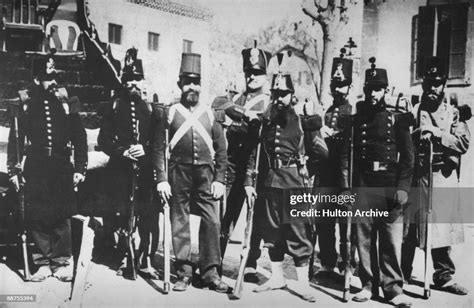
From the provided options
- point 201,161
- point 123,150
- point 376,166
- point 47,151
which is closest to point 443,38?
point 376,166

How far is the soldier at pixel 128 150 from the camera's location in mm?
4902

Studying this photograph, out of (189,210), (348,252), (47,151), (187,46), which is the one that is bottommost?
(348,252)

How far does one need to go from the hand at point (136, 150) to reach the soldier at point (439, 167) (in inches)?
102

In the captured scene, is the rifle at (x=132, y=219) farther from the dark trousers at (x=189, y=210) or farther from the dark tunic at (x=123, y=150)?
the dark trousers at (x=189, y=210)

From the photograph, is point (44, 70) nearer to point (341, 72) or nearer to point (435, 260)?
point (341, 72)

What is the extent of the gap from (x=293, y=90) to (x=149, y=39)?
1428 mm

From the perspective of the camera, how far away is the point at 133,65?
16.2 ft

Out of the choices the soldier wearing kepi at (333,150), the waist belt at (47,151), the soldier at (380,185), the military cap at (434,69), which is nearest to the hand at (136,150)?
the waist belt at (47,151)

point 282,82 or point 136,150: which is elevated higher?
point 282,82

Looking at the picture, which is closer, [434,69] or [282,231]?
[282,231]

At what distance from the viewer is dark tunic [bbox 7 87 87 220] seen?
488 centimetres

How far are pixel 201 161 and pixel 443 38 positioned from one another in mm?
2656

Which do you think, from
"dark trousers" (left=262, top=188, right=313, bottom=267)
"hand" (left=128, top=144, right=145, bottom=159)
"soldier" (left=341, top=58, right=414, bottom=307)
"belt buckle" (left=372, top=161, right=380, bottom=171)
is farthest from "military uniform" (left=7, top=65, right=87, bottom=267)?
"belt buckle" (left=372, top=161, right=380, bottom=171)

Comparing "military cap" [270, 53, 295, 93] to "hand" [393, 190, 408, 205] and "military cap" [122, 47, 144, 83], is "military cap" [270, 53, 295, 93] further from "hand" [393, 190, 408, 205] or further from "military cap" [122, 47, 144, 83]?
"hand" [393, 190, 408, 205]
